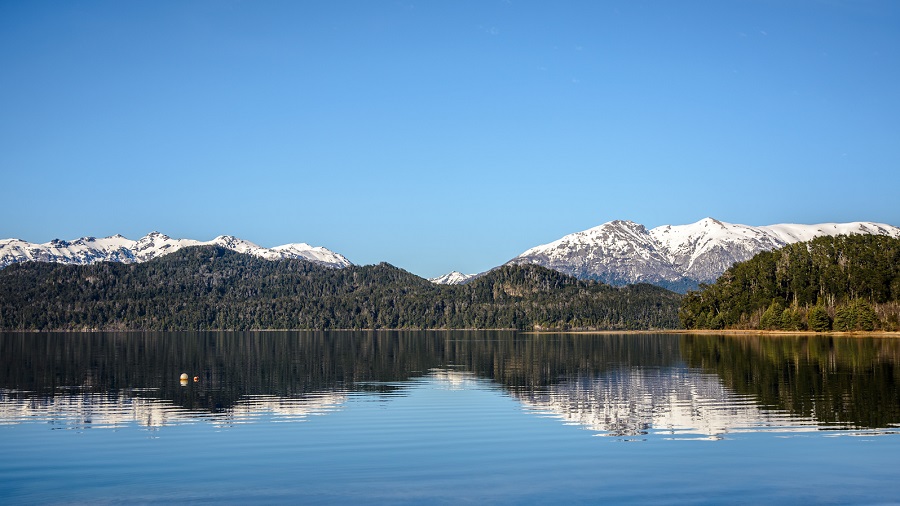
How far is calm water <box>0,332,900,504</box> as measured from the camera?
38.1 metres

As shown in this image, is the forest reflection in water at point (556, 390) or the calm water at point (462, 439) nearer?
the calm water at point (462, 439)

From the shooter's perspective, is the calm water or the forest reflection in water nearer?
the calm water

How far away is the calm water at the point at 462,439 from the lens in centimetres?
3809

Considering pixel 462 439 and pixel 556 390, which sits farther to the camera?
pixel 556 390

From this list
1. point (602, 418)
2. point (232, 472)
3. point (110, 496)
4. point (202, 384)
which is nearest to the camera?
point (110, 496)

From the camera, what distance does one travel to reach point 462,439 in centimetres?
5281

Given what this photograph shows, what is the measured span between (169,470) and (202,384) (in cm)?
5225

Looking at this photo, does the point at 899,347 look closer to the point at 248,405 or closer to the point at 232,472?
the point at 248,405

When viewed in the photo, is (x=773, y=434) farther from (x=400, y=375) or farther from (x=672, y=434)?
(x=400, y=375)

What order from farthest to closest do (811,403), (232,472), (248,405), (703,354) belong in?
(703,354) < (248,405) < (811,403) < (232,472)

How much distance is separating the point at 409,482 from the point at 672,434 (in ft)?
67.0

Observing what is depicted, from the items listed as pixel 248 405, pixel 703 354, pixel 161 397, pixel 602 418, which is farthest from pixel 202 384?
pixel 703 354

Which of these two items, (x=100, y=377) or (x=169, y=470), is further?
(x=100, y=377)

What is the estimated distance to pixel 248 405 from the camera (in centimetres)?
7250
